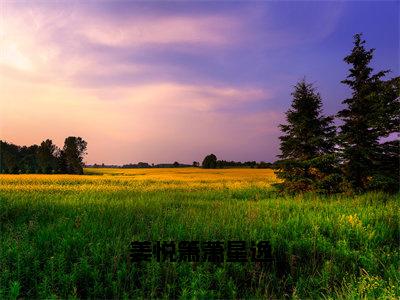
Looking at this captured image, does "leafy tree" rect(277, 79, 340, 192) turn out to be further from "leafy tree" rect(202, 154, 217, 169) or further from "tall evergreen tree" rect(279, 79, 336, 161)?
"leafy tree" rect(202, 154, 217, 169)

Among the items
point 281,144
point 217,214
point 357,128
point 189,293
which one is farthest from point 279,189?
point 189,293

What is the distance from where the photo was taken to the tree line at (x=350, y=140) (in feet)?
54.4

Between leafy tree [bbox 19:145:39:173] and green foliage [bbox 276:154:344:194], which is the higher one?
leafy tree [bbox 19:145:39:173]

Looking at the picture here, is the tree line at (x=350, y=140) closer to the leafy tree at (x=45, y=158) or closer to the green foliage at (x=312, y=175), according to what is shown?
the green foliage at (x=312, y=175)

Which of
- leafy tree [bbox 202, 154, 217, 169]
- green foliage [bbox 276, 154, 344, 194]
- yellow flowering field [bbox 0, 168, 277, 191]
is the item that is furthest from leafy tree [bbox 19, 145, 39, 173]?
green foliage [bbox 276, 154, 344, 194]

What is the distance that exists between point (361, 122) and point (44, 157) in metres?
93.3

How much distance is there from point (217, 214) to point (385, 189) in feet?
35.6

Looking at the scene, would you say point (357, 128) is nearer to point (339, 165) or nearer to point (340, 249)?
point (339, 165)

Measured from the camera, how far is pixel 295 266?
6.56 metres

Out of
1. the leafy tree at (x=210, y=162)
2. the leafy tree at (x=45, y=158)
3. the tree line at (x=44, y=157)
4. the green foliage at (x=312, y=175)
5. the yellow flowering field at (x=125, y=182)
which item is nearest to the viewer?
the green foliage at (x=312, y=175)

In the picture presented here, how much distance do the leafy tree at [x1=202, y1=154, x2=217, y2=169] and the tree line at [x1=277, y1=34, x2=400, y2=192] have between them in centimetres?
8240

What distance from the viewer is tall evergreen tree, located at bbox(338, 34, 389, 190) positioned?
16922mm

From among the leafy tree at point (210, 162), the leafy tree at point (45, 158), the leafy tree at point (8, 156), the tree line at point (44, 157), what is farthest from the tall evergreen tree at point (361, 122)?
the leafy tree at point (8, 156)

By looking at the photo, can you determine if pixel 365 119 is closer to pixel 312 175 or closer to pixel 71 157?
pixel 312 175
